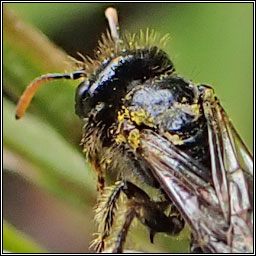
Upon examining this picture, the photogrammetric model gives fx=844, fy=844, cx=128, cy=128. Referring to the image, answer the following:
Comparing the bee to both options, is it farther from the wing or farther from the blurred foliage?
the blurred foliage

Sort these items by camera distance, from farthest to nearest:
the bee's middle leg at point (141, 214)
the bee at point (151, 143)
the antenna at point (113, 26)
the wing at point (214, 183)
Result: the antenna at point (113, 26) → the bee's middle leg at point (141, 214) → the bee at point (151, 143) → the wing at point (214, 183)

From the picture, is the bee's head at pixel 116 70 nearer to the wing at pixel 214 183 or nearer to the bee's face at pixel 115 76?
the bee's face at pixel 115 76

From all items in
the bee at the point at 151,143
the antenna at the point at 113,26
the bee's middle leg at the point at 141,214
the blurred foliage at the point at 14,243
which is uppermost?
the antenna at the point at 113,26

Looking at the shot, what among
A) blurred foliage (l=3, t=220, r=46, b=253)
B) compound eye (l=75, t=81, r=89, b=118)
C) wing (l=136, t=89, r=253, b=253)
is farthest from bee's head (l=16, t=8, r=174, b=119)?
blurred foliage (l=3, t=220, r=46, b=253)

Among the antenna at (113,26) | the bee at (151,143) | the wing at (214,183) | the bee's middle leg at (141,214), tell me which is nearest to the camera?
the wing at (214,183)

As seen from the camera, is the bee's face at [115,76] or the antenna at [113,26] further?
the antenna at [113,26]

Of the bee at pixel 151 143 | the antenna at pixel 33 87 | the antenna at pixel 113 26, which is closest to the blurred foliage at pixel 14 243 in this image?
the bee at pixel 151 143

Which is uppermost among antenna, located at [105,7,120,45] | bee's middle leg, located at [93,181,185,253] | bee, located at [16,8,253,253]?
antenna, located at [105,7,120,45]
